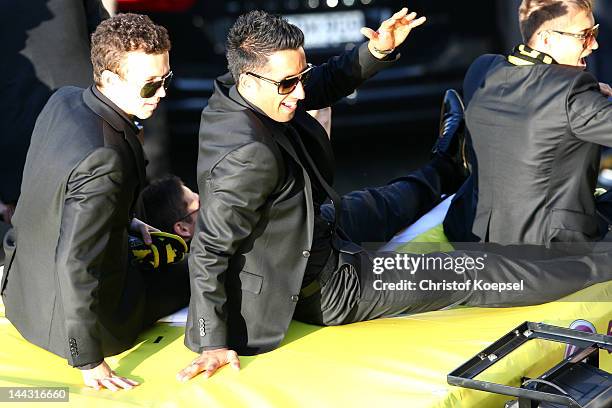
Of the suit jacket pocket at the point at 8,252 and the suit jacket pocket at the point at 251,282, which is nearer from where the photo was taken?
the suit jacket pocket at the point at 251,282

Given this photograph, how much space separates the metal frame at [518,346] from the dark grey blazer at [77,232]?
1220 mm

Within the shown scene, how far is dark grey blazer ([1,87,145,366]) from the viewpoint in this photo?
12.4ft

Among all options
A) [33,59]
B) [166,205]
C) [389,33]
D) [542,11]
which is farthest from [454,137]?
[33,59]

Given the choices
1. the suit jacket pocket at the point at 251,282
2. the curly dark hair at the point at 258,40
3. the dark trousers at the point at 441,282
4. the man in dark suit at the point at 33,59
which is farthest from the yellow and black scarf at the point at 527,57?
the man in dark suit at the point at 33,59

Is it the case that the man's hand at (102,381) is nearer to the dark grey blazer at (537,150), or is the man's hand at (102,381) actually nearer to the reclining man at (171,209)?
the reclining man at (171,209)

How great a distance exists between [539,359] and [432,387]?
1.61 feet

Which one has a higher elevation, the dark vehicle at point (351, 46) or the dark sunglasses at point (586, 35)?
the dark sunglasses at point (586, 35)

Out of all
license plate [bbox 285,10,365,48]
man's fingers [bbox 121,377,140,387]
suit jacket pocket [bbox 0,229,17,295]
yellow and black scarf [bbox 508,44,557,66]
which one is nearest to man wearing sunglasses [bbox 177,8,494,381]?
man's fingers [bbox 121,377,140,387]

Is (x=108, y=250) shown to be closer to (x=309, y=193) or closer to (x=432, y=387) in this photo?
(x=309, y=193)

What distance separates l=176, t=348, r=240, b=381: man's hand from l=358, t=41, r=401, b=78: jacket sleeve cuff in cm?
133

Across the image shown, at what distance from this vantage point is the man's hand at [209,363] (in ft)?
12.7

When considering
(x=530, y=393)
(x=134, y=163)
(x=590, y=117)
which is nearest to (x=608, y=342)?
(x=530, y=393)

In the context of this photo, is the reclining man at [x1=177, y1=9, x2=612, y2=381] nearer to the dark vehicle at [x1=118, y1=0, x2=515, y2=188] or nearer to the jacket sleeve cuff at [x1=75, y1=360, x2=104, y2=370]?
the jacket sleeve cuff at [x1=75, y1=360, x2=104, y2=370]

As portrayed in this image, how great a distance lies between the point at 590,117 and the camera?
4.37 m
